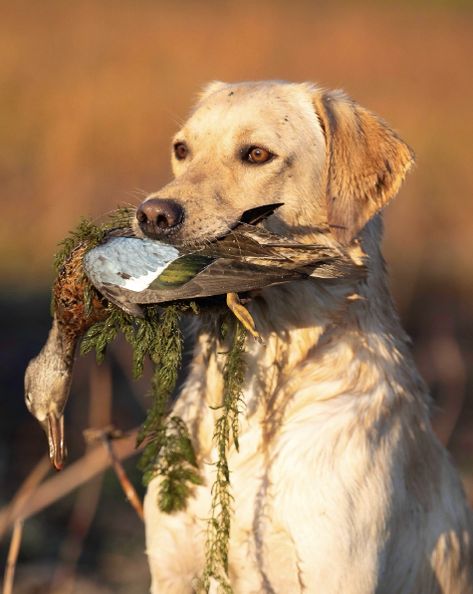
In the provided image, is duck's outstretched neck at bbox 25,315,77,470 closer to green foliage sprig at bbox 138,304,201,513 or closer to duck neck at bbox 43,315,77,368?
duck neck at bbox 43,315,77,368

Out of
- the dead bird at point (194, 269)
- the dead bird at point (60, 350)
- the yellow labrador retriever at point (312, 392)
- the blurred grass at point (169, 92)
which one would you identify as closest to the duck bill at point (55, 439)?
the dead bird at point (60, 350)

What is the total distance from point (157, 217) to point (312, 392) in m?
0.89

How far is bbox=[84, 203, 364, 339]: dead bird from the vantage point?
11.1 ft

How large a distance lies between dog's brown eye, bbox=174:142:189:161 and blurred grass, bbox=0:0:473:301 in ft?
20.5

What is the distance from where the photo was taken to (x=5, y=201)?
1291cm

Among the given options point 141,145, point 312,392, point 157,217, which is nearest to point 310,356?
point 312,392

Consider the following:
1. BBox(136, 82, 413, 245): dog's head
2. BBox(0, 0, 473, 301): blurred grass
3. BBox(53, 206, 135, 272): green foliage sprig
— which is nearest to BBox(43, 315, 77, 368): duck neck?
BBox(53, 206, 135, 272): green foliage sprig

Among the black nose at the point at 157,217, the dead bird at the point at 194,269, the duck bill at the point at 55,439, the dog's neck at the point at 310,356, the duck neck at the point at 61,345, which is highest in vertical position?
the black nose at the point at 157,217

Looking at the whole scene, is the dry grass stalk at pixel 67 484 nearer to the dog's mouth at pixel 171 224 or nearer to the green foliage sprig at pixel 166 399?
the green foliage sprig at pixel 166 399

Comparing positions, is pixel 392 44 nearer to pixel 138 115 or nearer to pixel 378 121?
pixel 138 115

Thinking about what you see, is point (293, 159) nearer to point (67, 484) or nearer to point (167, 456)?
point (167, 456)

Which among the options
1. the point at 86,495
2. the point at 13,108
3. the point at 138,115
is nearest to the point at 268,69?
the point at 138,115

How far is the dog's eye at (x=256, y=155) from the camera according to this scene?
421 centimetres

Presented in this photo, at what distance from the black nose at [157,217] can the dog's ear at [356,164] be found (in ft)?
2.13
